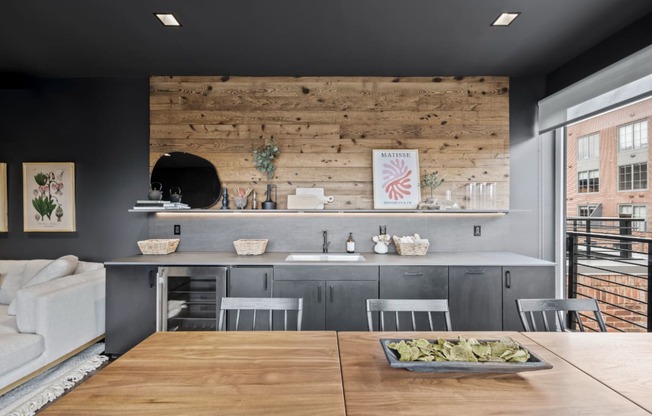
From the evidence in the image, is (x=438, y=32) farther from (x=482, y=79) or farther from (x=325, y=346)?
(x=325, y=346)

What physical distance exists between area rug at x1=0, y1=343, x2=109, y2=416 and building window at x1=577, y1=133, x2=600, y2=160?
5102 mm

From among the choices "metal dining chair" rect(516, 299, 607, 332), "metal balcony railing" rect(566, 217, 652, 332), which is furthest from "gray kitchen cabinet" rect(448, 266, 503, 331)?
"metal balcony railing" rect(566, 217, 652, 332)

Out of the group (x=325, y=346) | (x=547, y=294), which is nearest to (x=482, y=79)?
(x=547, y=294)

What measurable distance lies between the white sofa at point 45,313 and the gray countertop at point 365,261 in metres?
0.38

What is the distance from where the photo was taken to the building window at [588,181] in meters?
3.98

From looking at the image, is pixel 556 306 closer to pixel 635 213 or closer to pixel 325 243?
pixel 325 243

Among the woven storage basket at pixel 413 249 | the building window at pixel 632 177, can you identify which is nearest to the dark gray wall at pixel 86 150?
the woven storage basket at pixel 413 249

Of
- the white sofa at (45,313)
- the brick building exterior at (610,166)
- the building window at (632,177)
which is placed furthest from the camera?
the building window at (632,177)

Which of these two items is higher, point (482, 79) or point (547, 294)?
point (482, 79)

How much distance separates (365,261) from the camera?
3.08 meters

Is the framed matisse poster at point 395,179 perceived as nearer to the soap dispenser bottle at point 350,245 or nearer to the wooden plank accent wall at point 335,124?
the wooden plank accent wall at point 335,124

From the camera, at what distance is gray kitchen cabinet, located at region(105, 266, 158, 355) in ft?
9.97

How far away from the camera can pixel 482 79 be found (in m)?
3.68

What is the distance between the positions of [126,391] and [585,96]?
3756 mm
